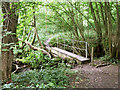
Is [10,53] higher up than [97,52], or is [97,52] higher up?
[10,53]

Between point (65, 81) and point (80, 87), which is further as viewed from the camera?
point (65, 81)

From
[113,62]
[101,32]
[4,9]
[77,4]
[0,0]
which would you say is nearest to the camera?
[0,0]

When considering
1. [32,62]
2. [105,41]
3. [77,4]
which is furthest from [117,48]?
[32,62]

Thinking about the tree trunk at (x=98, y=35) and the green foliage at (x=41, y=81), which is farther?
the tree trunk at (x=98, y=35)

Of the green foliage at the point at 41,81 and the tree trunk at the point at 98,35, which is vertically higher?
the tree trunk at the point at 98,35

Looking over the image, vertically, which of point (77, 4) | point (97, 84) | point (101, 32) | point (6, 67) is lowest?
point (97, 84)

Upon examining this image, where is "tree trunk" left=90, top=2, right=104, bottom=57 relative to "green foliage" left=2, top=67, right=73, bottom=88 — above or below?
above

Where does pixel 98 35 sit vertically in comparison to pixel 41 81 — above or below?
above

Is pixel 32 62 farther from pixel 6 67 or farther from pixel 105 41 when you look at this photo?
pixel 105 41

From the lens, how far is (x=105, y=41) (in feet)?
21.8

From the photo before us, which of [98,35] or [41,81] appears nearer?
[41,81]

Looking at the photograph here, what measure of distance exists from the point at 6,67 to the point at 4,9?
2.03m

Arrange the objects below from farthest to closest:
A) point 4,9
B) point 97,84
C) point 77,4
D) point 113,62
Result: point 77,4, point 113,62, point 4,9, point 97,84

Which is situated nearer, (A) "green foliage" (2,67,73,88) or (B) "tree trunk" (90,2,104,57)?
(A) "green foliage" (2,67,73,88)
